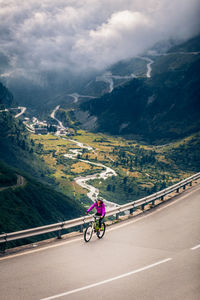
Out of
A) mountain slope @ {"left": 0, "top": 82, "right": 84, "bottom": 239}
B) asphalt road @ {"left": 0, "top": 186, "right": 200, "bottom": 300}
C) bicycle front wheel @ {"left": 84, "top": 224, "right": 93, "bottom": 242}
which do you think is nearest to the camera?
asphalt road @ {"left": 0, "top": 186, "right": 200, "bottom": 300}

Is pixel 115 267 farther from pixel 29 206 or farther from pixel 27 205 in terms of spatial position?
pixel 29 206

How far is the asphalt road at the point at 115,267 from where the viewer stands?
12.5m

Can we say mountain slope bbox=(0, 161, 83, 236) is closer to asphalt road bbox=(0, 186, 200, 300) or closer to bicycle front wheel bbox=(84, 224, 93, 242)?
bicycle front wheel bbox=(84, 224, 93, 242)

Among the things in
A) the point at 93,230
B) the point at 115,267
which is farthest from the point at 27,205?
the point at 115,267

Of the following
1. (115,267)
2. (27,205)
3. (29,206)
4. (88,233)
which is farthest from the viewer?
(29,206)

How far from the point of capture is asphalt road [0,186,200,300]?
12539 millimetres

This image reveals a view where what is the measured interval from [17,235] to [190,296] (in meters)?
10.4

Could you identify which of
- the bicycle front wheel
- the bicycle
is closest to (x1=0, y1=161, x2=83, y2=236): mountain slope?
the bicycle

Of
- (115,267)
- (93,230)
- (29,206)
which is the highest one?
(115,267)

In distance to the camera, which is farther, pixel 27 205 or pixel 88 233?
pixel 27 205

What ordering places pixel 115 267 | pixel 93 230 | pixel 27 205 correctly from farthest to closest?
pixel 27 205 → pixel 93 230 → pixel 115 267

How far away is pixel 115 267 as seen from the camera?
15117 mm

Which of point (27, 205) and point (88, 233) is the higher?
point (88, 233)

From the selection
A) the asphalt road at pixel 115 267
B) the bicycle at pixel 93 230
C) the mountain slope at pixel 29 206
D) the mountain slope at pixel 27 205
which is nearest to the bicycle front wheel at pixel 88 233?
the bicycle at pixel 93 230
